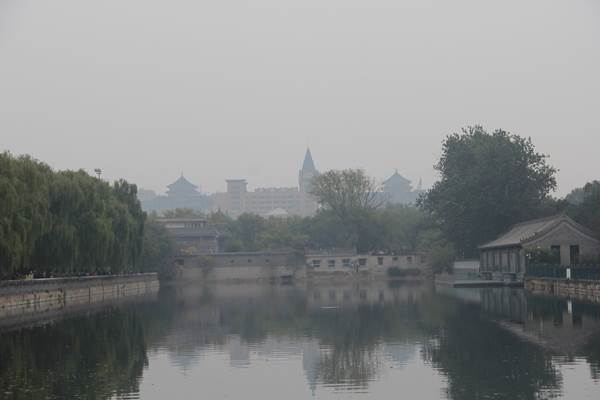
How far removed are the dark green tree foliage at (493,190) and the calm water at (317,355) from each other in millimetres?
29648

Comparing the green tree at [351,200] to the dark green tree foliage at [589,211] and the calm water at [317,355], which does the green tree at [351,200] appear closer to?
the dark green tree foliage at [589,211]

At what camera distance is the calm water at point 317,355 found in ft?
68.0

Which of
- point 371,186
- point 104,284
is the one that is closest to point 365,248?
point 371,186

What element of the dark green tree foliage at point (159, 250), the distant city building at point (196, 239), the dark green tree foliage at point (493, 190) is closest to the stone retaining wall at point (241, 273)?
the dark green tree foliage at point (159, 250)

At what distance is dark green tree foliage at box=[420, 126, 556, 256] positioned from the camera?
246 ft

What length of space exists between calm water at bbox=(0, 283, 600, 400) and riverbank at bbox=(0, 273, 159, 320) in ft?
9.62

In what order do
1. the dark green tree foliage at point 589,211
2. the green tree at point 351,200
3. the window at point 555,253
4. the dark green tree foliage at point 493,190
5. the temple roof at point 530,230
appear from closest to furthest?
1. the window at point 555,253
2. the temple roof at point 530,230
3. the dark green tree foliage at point 589,211
4. the dark green tree foliage at point 493,190
5. the green tree at point 351,200

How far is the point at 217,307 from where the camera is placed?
52094 millimetres

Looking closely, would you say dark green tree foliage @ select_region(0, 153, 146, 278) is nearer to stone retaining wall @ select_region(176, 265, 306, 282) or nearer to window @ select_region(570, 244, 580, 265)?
window @ select_region(570, 244, 580, 265)

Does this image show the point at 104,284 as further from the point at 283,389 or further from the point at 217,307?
the point at 283,389

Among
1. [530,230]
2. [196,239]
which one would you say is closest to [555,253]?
[530,230]

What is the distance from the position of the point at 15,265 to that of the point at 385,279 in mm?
63218

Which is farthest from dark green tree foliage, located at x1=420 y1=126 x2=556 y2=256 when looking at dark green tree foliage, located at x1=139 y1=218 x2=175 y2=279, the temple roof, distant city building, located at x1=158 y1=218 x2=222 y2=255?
distant city building, located at x1=158 y1=218 x2=222 y2=255

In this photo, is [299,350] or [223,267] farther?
[223,267]
